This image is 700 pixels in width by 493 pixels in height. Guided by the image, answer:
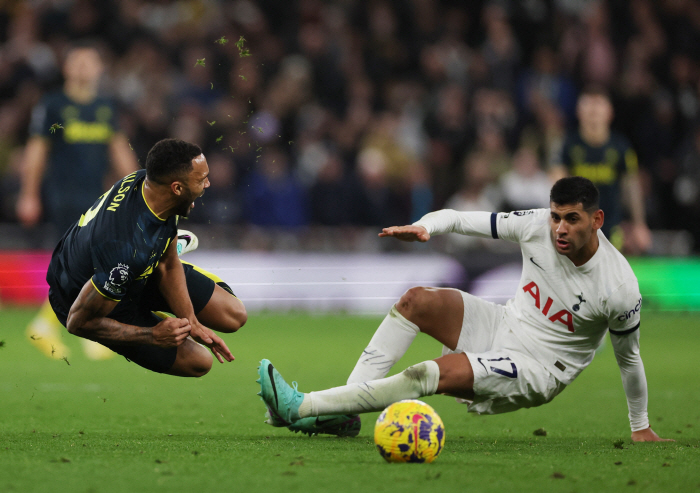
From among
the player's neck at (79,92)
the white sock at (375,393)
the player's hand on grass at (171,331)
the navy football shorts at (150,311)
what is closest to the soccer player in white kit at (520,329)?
the white sock at (375,393)

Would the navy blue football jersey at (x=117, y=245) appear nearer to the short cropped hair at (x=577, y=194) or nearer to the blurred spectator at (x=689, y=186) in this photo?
A: the short cropped hair at (x=577, y=194)

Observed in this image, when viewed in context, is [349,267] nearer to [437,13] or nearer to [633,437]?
[437,13]

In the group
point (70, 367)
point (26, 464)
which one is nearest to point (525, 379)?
point (26, 464)

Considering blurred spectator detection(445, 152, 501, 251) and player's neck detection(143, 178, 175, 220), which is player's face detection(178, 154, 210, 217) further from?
blurred spectator detection(445, 152, 501, 251)

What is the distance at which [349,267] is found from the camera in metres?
12.6

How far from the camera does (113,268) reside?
4.78 metres

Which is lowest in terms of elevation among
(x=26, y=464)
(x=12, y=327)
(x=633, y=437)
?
(x=12, y=327)

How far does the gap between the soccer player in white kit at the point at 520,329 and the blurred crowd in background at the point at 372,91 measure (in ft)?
24.7

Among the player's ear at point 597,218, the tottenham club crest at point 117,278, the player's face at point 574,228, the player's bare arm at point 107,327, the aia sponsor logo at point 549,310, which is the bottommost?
the player's bare arm at point 107,327

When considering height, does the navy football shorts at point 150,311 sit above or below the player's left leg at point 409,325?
below

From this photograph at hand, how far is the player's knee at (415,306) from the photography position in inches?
205

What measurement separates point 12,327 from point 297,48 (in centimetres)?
645

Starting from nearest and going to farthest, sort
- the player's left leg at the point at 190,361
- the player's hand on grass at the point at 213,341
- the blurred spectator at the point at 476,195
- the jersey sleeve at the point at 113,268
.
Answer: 1. the jersey sleeve at the point at 113,268
2. the player's hand on grass at the point at 213,341
3. the player's left leg at the point at 190,361
4. the blurred spectator at the point at 476,195

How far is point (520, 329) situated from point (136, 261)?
2166 millimetres
